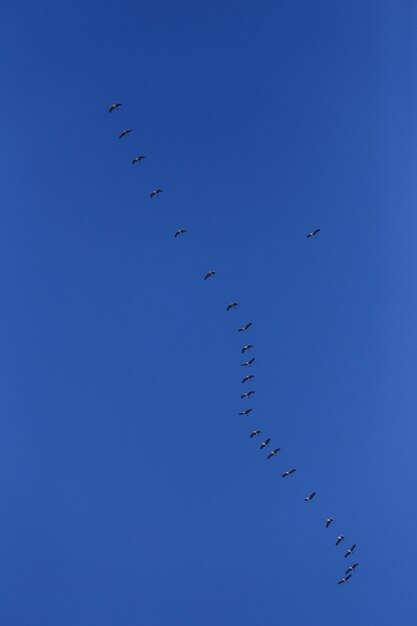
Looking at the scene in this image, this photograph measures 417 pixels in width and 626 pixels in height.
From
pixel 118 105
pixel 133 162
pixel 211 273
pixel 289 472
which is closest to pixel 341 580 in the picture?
pixel 289 472

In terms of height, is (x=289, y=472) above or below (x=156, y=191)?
below

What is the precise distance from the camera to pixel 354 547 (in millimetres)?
83875

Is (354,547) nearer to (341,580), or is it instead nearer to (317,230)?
(341,580)

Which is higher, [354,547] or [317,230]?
[317,230]

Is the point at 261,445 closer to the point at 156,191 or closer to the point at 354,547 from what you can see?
the point at 354,547

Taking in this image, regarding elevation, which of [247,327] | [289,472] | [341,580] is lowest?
[341,580]

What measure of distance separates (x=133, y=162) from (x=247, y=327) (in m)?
20.6

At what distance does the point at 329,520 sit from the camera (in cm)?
8188

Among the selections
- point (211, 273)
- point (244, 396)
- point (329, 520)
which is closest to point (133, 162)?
point (211, 273)

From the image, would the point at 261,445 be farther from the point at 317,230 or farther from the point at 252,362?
the point at 317,230

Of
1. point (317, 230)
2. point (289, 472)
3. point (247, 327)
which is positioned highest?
point (317, 230)

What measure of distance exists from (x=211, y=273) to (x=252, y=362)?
10.2 metres

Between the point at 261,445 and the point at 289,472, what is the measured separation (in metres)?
5.28

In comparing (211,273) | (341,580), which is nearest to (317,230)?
(211,273)
